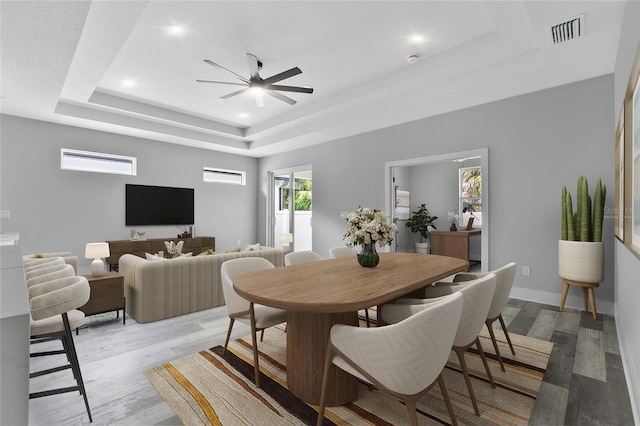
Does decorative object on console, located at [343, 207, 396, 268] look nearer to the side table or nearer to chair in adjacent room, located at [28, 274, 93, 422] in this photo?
chair in adjacent room, located at [28, 274, 93, 422]

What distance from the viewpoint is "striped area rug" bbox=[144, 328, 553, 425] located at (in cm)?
174

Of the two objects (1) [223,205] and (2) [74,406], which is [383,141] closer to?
(1) [223,205]


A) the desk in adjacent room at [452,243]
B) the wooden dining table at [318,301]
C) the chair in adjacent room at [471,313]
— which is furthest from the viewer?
the desk in adjacent room at [452,243]

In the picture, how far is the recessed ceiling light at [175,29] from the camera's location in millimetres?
3104

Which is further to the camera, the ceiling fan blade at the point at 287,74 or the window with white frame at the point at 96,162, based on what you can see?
the window with white frame at the point at 96,162

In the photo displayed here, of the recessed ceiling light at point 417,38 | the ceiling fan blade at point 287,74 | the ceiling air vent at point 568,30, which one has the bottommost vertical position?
the ceiling fan blade at point 287,74

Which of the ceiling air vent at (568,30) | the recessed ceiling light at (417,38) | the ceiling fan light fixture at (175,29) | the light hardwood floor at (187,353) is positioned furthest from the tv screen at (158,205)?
the ceiling air vent at (568,30)

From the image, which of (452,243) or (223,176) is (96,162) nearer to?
Result: (223,176)

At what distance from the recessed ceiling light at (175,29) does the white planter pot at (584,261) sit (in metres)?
4.50

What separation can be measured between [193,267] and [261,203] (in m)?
4.53

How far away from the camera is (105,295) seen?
3.26 m

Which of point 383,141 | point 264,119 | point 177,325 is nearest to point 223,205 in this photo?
point 264,119

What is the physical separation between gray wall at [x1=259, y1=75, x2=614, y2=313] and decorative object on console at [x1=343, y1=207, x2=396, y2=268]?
2546 mm

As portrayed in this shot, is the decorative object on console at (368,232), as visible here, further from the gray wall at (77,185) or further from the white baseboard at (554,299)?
the gray wall at (77,185)
